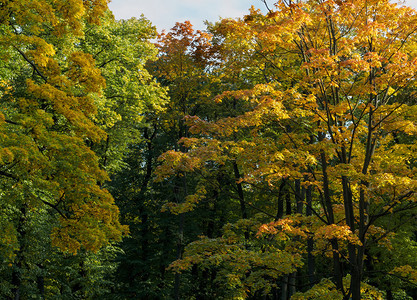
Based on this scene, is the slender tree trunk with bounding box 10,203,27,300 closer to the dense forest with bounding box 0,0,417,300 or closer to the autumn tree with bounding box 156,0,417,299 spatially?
the dense forest with bounding box 0,0,417,300

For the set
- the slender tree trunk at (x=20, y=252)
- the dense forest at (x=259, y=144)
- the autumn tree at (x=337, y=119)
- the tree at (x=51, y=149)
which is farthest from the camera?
the slender tree trunk at (x=20, y=252)

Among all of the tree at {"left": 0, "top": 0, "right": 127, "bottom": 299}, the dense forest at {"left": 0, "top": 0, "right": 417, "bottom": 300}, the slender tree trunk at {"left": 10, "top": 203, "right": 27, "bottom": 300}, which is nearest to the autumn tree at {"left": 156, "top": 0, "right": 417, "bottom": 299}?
the dense forest at {"left": 0, "top": 0, "right": 417, "bottom": 300}

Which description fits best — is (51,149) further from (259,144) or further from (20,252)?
(259,144)

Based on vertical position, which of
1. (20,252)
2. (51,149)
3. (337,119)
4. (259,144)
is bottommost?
(20,252)

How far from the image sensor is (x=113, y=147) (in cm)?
2155

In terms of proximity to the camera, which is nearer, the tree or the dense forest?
the dense forest

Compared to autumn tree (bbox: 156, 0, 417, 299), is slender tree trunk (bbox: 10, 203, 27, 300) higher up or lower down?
lower down

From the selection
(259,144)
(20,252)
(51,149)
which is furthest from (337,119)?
(20,252)

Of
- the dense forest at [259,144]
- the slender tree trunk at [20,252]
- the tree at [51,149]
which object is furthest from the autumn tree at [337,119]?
the slender tree trunk at [20,252]

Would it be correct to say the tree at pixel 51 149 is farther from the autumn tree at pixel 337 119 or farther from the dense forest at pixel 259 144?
the autumn tree at pixel 337 119

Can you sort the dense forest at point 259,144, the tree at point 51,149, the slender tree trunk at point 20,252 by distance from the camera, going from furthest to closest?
1. the slender tree trunk at point 20,252
2. the tree at point 51,149
3. the dense forest at point 259,144

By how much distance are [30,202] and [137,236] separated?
14293 mm

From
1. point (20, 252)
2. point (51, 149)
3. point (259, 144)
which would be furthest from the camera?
point (20, 252)

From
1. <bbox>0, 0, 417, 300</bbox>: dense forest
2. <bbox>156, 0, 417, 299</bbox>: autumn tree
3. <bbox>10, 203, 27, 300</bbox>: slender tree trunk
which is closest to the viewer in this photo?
<bbox>156, 0, 417, 299</bbox>: autumn tree
